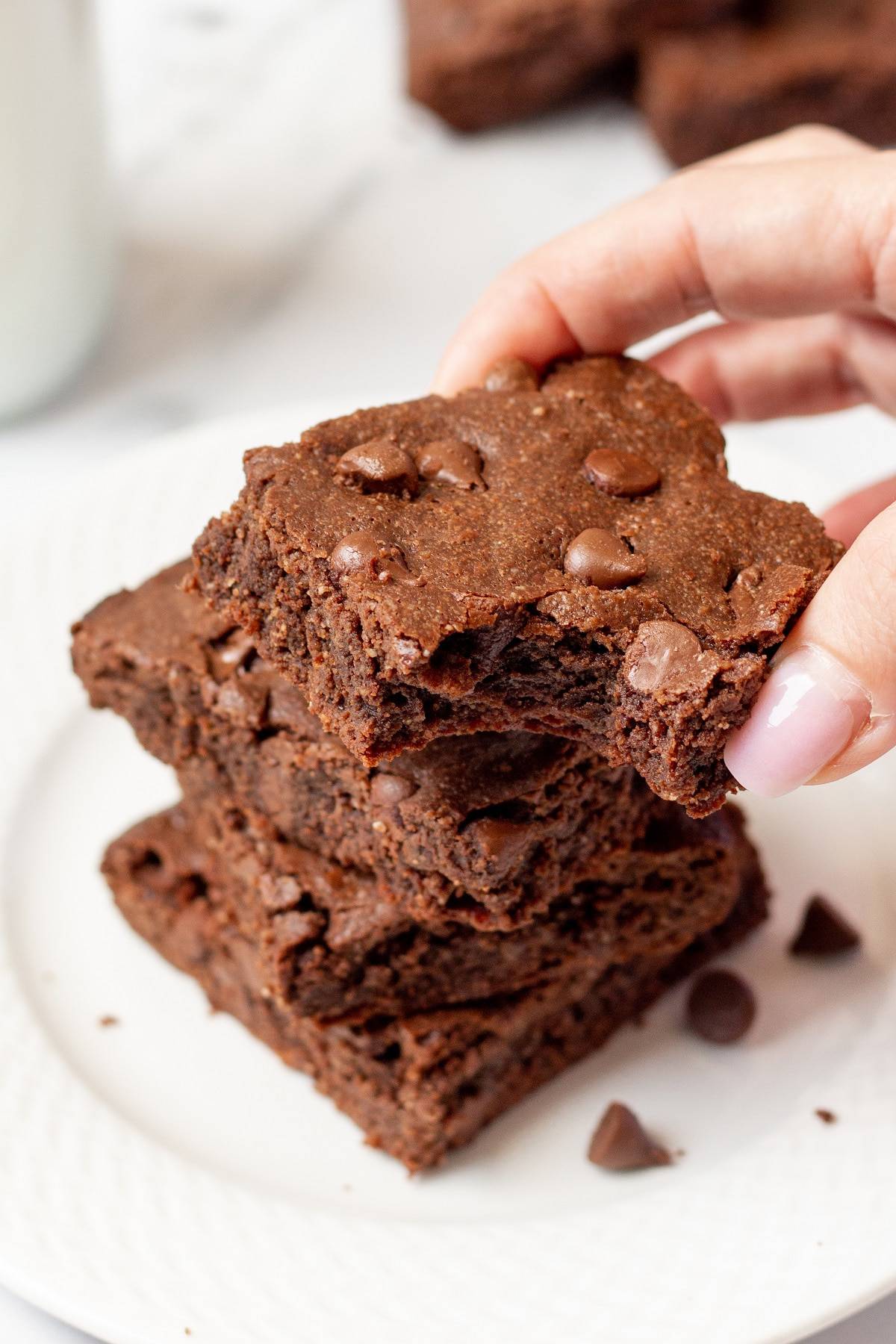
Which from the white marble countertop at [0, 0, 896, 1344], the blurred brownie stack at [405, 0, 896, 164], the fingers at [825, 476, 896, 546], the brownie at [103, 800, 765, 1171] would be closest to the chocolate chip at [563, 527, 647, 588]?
the brownie at [103, 800, 765, 1171]

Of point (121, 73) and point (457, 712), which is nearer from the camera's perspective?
point (457, 712)

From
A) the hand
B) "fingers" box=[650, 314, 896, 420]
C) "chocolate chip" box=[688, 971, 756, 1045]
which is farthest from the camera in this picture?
"fingers" box=[650, 314, 896, 420]

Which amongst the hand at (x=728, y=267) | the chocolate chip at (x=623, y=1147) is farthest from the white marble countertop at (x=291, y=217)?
the chocolate chip at (x=623, y=1147)

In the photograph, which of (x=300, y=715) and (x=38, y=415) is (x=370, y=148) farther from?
(x=300, y=715)

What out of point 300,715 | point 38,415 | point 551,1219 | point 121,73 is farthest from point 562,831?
point 121,73

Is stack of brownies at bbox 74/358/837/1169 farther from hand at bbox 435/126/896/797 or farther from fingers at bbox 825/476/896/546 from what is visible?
fingers at bbox 825/476/896/546

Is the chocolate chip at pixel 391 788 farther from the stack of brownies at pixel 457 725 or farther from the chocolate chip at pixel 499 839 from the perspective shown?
the chocolate chip at pixel 499 839
